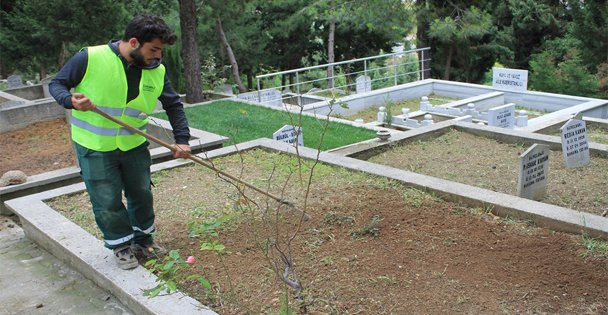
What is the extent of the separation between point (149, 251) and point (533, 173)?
3.51 metres

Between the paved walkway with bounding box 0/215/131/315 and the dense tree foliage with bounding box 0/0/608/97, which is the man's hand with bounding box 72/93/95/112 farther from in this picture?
the dense tree foliage with bounding box 0/0/608/97

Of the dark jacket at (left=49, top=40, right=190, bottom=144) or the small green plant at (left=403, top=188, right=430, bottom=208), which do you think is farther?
the small green plant at (left=403, top=188, right=430, bottom=208)

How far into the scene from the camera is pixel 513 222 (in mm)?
4879

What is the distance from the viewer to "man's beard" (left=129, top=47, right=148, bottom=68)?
402 cm

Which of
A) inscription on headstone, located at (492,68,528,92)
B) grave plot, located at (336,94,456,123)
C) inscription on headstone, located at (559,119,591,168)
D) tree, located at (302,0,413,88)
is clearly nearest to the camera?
inscription on headstone, located at (559,119,591,168)

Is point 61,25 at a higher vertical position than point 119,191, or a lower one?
higher

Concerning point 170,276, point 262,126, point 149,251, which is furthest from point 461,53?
point 170,276

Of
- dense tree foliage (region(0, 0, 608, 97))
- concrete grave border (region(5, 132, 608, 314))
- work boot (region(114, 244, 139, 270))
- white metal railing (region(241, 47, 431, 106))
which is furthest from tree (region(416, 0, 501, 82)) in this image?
work boot (region(114, 244, 139, 270))

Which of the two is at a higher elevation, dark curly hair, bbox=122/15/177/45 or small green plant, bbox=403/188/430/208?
dark curly hair, bbox=122/15/177/45

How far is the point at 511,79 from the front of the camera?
14.3 m

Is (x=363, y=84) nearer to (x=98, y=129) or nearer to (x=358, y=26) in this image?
(x=358, y=26)

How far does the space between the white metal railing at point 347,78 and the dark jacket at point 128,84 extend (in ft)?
10.8

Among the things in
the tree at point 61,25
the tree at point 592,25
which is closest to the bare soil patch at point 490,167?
the tree at point 592,25

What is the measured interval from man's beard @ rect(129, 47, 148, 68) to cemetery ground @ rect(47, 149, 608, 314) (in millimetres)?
1052
